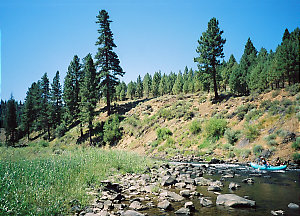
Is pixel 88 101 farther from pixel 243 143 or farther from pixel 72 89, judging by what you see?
pixel 243 143

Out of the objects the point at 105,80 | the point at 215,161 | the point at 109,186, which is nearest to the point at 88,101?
the point at 105,80

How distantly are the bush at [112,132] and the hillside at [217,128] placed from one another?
3.64 feet

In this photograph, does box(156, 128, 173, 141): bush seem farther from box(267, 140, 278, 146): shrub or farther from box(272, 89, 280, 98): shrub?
box(272, 89, 280, 98): shrub

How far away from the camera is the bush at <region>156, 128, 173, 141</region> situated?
98.2 feet

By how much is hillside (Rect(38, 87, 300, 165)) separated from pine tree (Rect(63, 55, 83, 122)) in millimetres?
7884

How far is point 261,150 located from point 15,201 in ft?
62.3

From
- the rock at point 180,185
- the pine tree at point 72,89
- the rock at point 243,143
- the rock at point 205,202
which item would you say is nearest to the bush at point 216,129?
the rock at point 243,143

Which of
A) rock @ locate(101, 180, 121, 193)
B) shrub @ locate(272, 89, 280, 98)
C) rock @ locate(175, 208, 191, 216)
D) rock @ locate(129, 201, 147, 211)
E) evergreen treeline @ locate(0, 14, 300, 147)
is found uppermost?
evergreen treeline @ locate(0, 14, 300, 147)

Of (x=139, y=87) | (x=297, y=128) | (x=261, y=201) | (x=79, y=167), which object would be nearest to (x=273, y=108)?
(x=297, y=128)

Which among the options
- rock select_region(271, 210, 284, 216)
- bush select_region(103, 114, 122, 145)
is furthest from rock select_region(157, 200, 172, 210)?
bush select_region(103, 114, 122, 145)

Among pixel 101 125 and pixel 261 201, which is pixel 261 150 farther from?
pixel 101 125

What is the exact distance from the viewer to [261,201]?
309 inches

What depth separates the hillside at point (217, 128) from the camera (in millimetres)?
18422

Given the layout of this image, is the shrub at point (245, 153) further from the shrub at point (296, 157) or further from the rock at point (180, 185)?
the rock at point (180, 185)
